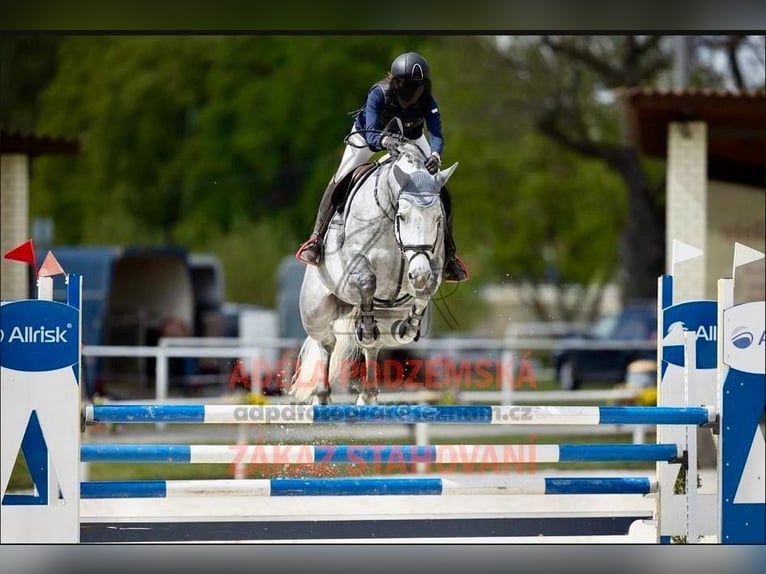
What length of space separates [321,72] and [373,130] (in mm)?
22912

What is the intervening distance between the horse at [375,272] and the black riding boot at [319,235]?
42mm

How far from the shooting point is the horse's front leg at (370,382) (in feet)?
20.4

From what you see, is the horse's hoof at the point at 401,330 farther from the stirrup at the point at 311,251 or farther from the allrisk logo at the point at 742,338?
the allrisk logo at the point at 742,338

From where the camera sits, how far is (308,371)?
652cm

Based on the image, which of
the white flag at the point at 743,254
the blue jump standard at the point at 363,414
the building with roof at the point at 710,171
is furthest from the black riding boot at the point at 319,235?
the building with roof at the point at 710,171

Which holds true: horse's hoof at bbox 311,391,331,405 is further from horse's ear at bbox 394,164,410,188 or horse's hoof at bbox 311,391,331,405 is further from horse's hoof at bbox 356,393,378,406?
horse's ear at bbox 394,164,410,188

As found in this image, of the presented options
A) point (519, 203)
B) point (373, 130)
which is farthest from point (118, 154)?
point (373, 130)

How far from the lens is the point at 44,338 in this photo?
5395 millimetres

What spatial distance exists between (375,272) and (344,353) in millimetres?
747

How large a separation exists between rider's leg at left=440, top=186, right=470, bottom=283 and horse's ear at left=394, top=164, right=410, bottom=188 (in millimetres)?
384

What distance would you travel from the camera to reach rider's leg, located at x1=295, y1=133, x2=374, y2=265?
6.05 metres

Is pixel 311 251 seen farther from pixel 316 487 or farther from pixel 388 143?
pixel 316 487

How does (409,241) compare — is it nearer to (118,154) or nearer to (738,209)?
(738,209)

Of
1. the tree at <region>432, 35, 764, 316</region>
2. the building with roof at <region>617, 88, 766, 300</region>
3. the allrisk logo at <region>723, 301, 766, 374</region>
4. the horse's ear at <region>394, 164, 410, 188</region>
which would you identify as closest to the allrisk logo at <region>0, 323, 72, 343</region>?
the horse's ear at <region>394, 164, 410, 188</region>
